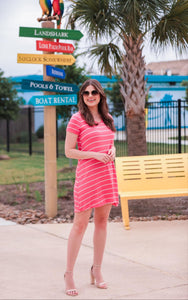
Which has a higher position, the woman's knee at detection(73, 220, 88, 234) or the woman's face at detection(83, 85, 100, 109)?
the woman's face at detection(83, 85, 100, 109)

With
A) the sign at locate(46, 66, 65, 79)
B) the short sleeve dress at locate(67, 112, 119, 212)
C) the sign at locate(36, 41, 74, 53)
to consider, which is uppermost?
the sign at locate(36, 41, 74, 53)

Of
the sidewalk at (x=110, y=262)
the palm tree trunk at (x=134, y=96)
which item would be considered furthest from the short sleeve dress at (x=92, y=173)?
the palm tree trunk at (x=134, y=96)

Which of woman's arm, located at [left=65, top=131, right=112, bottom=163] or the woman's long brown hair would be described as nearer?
woman's arm, located at [left=65, top=131, right=112, bottom=163]

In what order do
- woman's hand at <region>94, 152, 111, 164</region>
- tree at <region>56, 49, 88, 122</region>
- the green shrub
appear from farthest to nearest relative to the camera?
the green shrub → tree at <region>56, 49, 88, 122</region> → woman's hand at <region>94, 152, 111, 164</region>

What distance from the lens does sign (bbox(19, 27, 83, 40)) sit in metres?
7.30

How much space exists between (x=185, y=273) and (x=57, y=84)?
3833mm

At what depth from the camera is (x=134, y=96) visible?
357 inches

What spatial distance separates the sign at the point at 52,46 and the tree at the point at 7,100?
1338 centimetres

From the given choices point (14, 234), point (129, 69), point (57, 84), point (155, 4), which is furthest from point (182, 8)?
point (14, 234)

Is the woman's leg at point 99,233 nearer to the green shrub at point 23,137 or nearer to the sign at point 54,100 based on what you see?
the sign at point 54,100

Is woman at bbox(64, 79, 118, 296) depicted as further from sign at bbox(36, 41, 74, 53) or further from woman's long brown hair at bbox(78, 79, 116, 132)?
sign at bbox(36, 41, 74, 53)

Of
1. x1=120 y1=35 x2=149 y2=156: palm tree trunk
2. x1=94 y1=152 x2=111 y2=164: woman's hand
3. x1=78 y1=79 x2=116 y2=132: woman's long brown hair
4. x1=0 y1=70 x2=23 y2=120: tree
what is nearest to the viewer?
x1=94 y1=152 x2=111 y2=164: woman's hand

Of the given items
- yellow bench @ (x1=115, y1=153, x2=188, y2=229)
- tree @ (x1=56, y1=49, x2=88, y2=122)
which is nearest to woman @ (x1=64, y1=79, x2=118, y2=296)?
yellow bench @ (x1=115, y1=153, x2=188, y2=229)

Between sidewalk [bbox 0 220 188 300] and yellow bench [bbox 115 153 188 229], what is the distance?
0.52m
